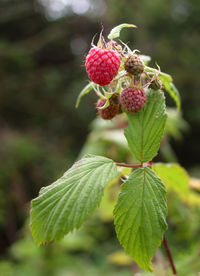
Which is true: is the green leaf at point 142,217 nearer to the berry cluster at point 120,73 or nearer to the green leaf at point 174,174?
the berry cluster at point 120,73

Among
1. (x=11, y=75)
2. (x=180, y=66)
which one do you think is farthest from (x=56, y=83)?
(x=180, y=66)

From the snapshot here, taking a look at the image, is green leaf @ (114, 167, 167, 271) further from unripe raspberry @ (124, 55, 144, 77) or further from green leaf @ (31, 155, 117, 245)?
unripe raspberry @ (124, 55, 144, 77)

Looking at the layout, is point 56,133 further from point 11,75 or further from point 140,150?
point 140,150

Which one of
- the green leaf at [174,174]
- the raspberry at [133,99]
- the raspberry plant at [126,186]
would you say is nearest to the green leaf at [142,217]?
the raspberry plant at [126,186]

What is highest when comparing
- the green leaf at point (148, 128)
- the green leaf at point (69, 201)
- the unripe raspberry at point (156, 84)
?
the unripe raspberry at point (156, 84)

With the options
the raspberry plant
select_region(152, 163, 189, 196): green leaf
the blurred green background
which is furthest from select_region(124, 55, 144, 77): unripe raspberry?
the blurred green background
